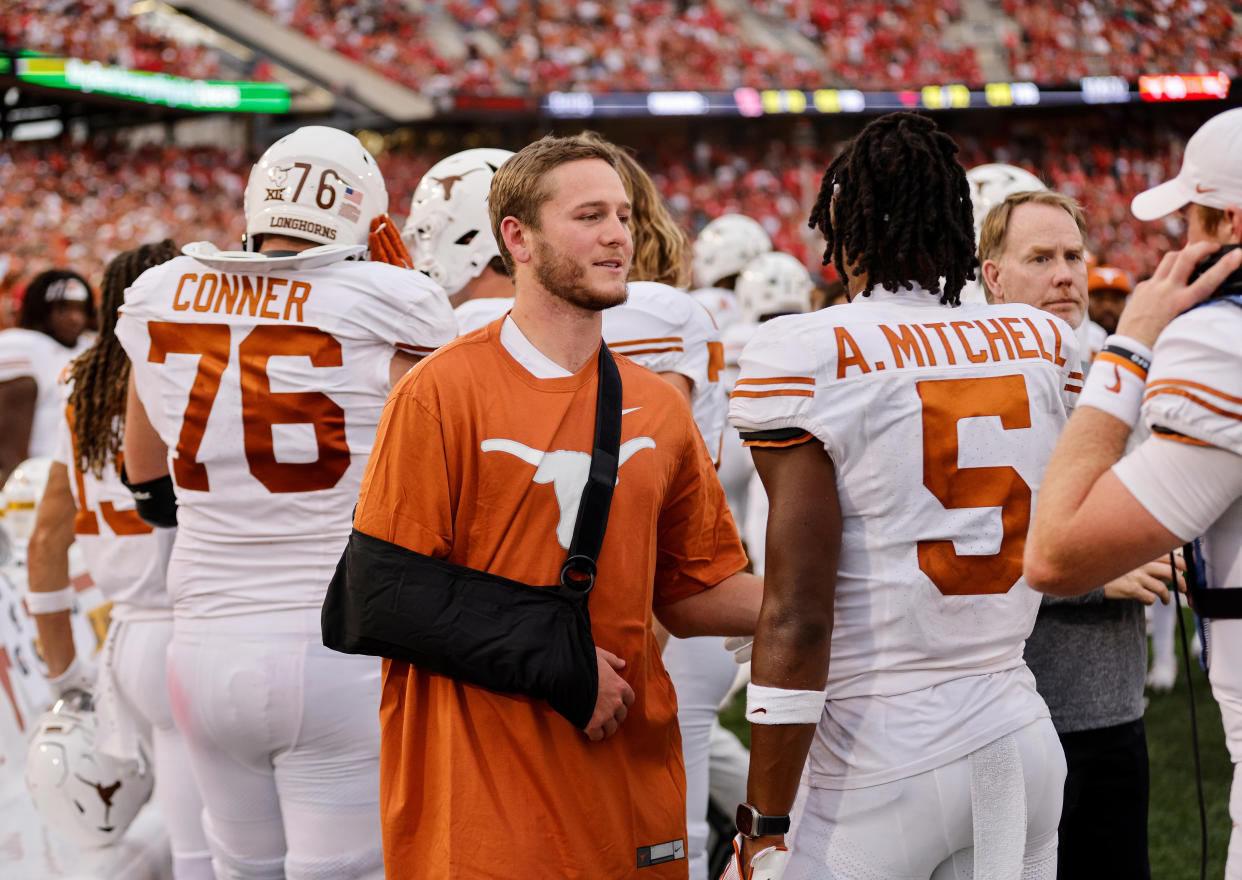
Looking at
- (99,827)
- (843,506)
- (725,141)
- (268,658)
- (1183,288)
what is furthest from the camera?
(725,141)

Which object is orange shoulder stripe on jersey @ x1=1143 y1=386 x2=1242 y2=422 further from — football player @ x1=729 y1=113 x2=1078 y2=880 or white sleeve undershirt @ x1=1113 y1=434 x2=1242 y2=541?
football player @ x1=729 y1=113 x2=1078 y2=880

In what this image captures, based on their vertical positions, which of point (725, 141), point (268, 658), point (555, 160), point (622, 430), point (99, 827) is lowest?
point (99, 827)

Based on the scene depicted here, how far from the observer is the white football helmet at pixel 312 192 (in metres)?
2.95

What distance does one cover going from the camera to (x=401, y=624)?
202cm

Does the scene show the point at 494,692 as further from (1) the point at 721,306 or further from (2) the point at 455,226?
(1) the point at 721,306

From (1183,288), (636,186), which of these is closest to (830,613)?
(1183,288)

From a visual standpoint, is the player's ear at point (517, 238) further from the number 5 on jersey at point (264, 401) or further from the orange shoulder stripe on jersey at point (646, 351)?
the orange shoulder stripe on jersey at point (646, 351)

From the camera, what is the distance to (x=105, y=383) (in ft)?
11.5

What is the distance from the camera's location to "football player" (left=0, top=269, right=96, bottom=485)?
583cm

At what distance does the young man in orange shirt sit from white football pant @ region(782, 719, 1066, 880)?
0.28 m

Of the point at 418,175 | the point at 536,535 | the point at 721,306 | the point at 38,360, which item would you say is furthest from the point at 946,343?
the point at 418,175

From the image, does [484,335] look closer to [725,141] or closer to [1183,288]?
[1183,288]

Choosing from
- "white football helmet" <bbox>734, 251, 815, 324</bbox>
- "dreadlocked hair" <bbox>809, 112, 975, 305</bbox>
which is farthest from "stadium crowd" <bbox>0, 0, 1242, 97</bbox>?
"dreadlocked hair" <bbox>809, 112, 975, 305</bbox>

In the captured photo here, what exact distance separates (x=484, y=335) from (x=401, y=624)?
0.55 meters
